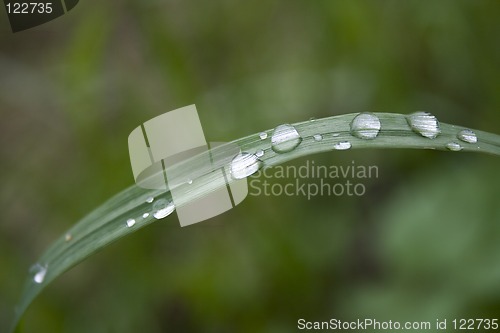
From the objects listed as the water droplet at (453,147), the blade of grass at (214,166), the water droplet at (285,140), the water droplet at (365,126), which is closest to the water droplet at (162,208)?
the blade of grass at (214,166)

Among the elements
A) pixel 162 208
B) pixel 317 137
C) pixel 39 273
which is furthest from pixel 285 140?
pixel 39 273

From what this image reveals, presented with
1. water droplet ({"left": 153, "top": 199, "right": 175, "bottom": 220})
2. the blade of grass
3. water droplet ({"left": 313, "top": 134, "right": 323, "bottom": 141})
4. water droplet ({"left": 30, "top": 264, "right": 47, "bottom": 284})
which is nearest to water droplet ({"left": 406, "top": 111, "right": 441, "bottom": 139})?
the blade of grass

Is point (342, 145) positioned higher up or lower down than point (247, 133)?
lower down

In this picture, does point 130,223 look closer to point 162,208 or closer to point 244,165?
point 162,208

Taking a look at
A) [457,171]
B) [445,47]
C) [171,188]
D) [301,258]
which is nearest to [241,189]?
[301,258]

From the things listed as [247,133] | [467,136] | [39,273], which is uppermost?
[247,133]

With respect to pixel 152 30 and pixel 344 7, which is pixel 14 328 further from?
pixel 344 7
